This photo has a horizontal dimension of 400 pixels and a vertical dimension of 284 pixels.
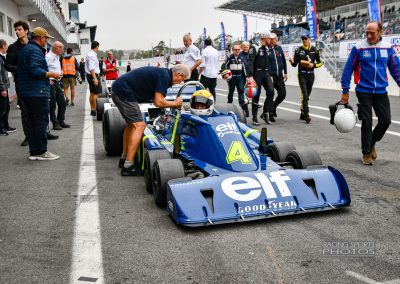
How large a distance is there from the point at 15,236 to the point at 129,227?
911 millimetres

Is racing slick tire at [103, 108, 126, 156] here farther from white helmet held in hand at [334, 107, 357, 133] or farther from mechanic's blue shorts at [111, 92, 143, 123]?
white helmet held in hand at [334, 107, 357, 133]

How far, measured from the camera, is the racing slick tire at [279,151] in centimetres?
538

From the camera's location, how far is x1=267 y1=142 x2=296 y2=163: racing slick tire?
5.38 meters

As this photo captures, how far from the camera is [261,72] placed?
33.3ft

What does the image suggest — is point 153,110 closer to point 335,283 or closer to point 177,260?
point 177,260

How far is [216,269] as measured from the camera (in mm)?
3250

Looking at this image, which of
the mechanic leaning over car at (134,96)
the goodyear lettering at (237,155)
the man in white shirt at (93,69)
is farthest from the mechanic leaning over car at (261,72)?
the goodyear lettering at (237,155)

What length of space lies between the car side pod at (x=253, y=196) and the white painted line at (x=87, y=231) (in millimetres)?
703

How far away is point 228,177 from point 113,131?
3074 mm

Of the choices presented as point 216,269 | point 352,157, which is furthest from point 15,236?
point 352,157

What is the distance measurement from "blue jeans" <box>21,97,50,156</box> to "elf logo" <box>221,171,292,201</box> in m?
3.63

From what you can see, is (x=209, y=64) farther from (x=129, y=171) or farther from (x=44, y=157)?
(x=129, y=171)

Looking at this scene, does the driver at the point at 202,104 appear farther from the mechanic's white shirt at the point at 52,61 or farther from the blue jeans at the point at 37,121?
the mechanic's white shirt at the point at 52,61

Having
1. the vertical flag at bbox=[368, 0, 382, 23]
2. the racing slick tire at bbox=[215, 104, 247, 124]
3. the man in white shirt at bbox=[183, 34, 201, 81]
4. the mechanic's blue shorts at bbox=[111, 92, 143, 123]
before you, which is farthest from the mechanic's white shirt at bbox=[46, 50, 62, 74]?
the vertical flag at bbox=[368, 0, 382, 23]
